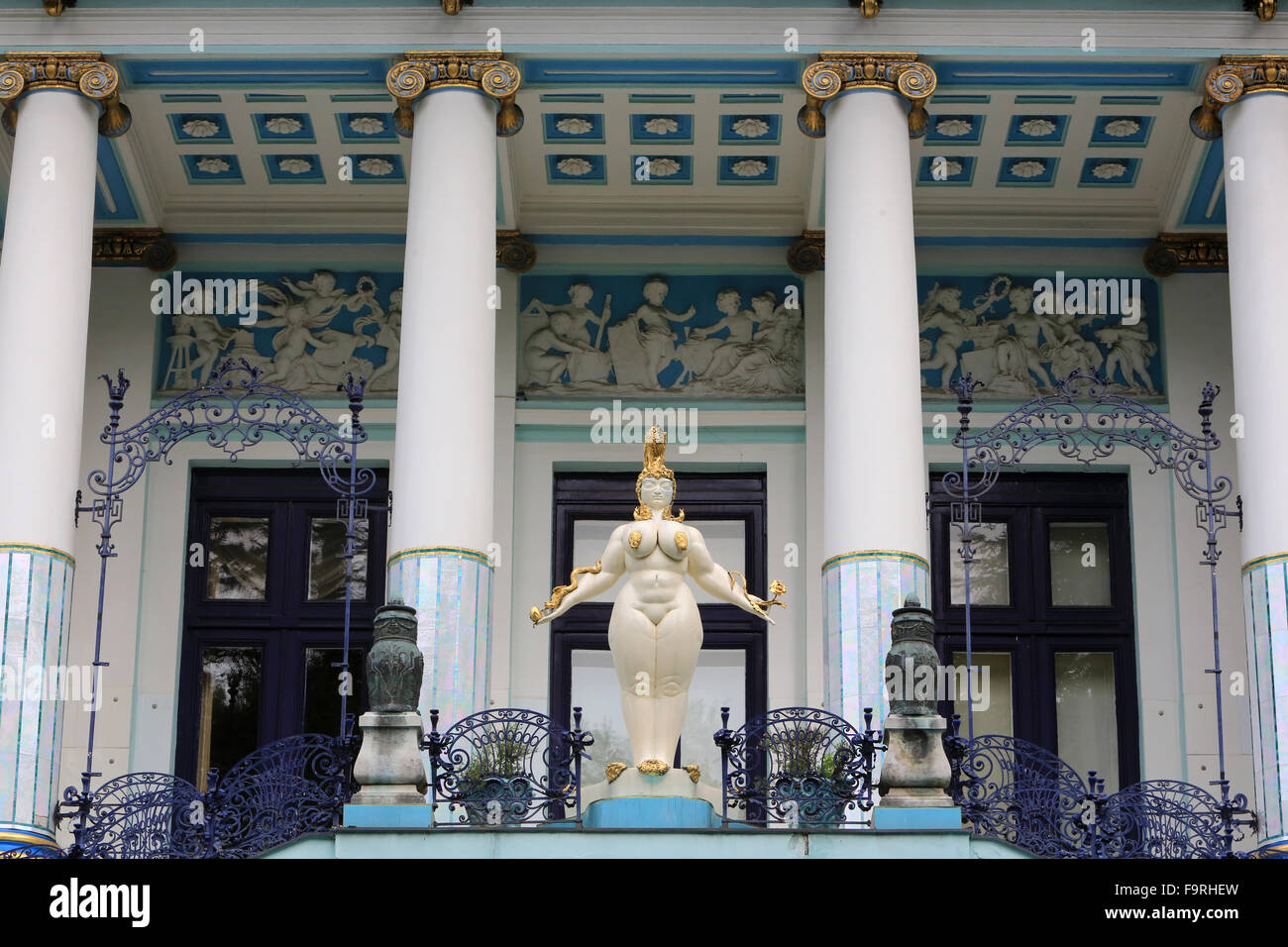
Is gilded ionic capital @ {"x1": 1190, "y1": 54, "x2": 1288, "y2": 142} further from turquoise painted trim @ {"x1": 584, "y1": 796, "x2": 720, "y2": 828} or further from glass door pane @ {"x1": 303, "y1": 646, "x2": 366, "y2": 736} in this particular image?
glass door pane @ {"x1": 303, "y1": 646, "x2": 366, "y2": 736}

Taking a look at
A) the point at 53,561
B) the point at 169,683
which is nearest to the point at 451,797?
the point at 53,561

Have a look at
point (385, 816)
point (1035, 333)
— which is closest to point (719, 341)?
point (1035, 333)

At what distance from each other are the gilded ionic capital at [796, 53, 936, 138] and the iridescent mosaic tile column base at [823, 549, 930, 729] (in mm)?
4360

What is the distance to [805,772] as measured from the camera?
16.6 metres

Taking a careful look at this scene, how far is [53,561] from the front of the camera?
19.0 meters

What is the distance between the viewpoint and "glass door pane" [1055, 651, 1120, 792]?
907 inches

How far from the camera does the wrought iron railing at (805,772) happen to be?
16250 millimetres

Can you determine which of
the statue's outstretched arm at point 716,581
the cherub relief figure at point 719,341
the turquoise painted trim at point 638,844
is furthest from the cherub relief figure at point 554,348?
the turquoise painted trim at point 638,844

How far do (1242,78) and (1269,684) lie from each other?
5629mm

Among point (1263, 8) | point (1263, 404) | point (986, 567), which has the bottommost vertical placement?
point (986, 567)

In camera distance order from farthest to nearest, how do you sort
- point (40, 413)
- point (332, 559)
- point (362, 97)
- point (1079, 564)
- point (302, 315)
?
point (302, 315) → point (332, 559) → point (1079, 564) → point (362, 97) → point (40, 413)

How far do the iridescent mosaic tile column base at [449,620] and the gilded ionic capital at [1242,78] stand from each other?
313 inches

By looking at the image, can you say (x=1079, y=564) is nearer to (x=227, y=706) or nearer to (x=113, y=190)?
(x=227, y=706)

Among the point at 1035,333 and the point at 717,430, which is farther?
the point at 1035,333
